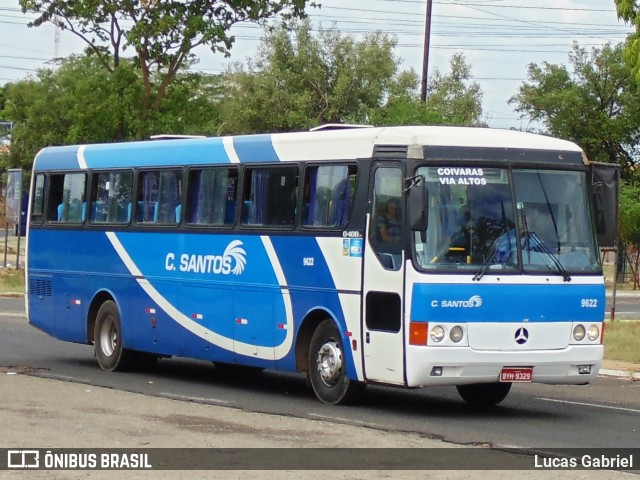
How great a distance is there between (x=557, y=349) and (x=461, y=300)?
4.19ft

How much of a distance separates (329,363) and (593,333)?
2947mm

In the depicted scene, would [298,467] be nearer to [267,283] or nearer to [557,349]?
[557,349]

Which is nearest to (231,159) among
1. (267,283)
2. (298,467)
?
(267,283)

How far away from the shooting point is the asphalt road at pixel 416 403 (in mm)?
13680

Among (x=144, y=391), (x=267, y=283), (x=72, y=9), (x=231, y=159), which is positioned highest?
(x=72, y=9)

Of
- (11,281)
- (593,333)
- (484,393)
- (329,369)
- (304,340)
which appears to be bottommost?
(11,281)

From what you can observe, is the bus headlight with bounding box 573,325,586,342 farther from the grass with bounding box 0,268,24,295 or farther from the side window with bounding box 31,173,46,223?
the grass with bounding box 0,268,24,295

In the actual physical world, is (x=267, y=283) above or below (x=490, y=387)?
above

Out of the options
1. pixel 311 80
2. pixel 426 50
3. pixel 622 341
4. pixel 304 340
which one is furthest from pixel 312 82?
pixel 304 340

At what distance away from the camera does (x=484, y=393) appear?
1647 cm

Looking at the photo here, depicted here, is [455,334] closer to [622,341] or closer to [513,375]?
[513,375]

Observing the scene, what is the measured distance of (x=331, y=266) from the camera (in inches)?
626

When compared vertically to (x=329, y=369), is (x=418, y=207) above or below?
above

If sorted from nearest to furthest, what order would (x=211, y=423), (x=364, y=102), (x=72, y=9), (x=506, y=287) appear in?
(x=211, y=423) < (x=506, y=287) < (x=72, y=9) < (x=364, y=102)
